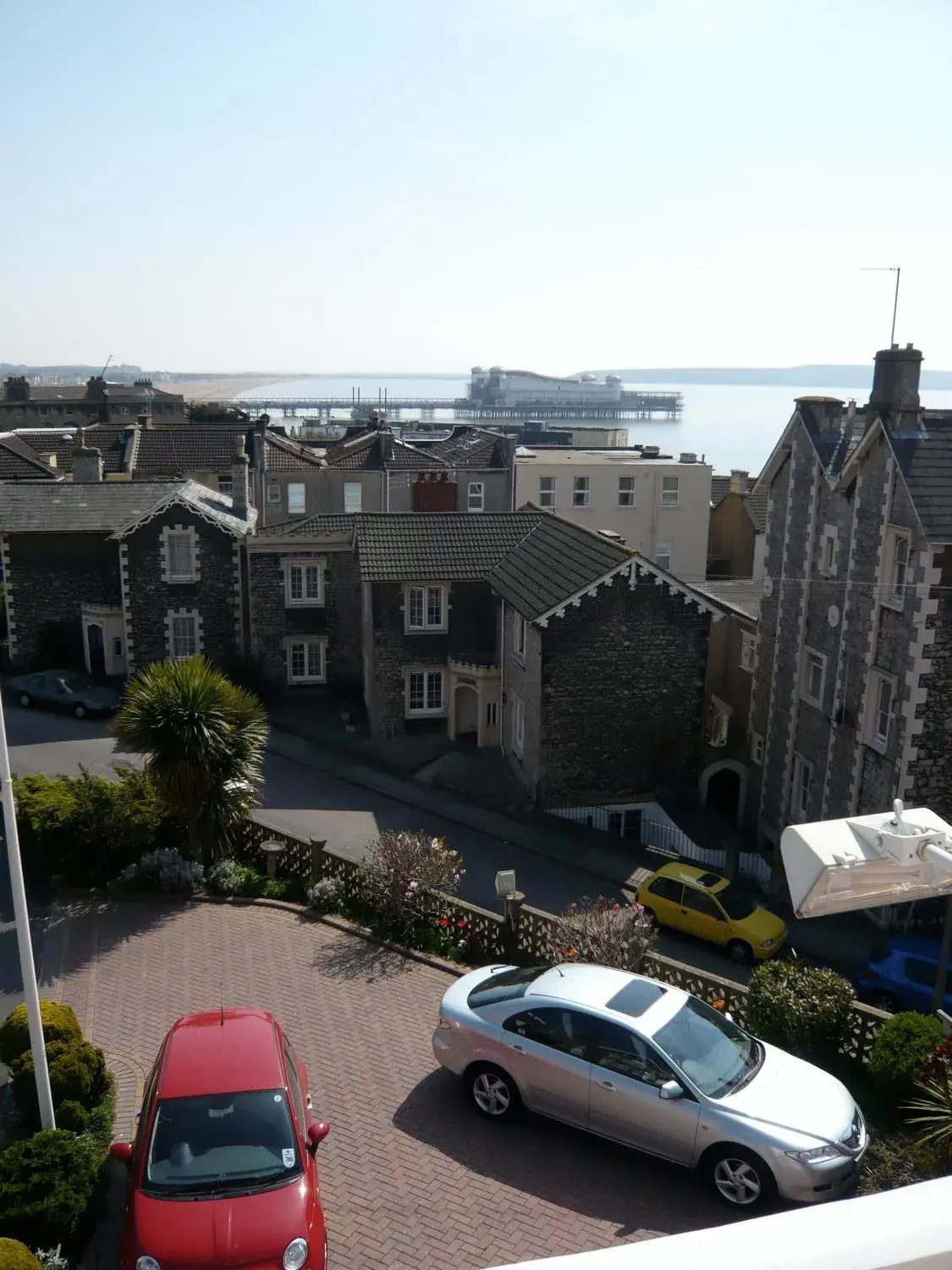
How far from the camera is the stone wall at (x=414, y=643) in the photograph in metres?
32.4

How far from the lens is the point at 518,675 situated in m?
29.5

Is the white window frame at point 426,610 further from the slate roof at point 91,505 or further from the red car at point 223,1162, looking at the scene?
the red car at point 223,1162

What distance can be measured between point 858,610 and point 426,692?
14.2 m

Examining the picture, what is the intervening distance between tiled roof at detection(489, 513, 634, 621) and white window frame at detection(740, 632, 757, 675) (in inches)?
226

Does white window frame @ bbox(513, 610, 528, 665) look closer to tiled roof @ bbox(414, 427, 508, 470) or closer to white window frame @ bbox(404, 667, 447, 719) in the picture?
white window frame @ bbox(404, 667, 447, 719)

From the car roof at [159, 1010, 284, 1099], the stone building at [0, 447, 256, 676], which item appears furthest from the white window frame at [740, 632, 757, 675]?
the car roof at [159, 1010, 284, 1099]

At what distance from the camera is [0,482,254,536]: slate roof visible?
3681 cm

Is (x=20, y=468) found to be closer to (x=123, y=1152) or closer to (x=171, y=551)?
(x=171, y=551)

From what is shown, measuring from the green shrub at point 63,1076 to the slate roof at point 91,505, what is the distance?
24.7m

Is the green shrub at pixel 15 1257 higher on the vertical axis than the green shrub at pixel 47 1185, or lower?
higher

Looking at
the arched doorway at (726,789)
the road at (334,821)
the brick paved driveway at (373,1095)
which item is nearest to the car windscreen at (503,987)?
the brick paved driveway at (373,1095)

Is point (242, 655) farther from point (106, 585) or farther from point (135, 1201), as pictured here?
point (135, 1201)

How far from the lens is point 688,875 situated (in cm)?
2236

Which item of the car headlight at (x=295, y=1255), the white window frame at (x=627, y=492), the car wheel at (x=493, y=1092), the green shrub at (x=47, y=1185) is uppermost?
the white window frame at (x=627, y=492)
